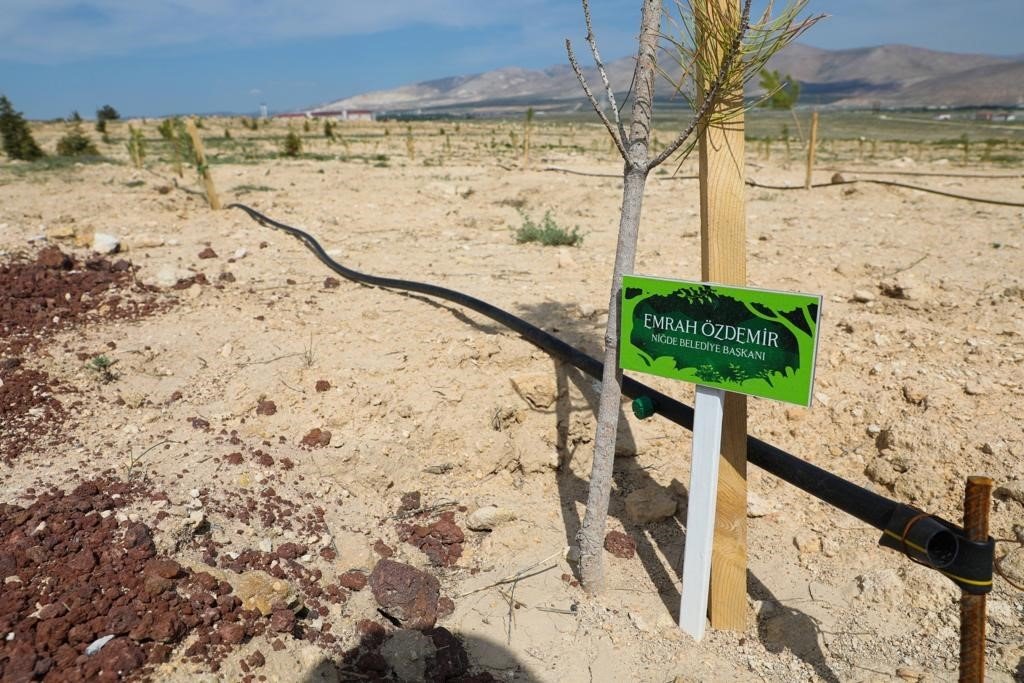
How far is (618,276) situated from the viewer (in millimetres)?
2154

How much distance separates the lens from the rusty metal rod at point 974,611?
1531 mm

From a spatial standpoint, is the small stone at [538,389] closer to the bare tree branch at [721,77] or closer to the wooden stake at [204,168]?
the bare tree branch at [721,77]

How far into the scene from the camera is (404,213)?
8.61m

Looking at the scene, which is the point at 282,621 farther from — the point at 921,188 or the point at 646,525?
the point at 921,188

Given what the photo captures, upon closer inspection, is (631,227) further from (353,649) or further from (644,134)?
(353,649)

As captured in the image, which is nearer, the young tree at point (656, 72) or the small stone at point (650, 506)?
the young tree at point (656, 72)

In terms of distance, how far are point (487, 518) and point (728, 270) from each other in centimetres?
165

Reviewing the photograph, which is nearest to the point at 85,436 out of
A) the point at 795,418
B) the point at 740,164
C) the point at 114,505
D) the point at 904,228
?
the point at 114,505

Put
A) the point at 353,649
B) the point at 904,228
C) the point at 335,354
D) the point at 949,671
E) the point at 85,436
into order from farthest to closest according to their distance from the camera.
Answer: the point at 904,228, the point at 335,354, the point at 85,436, the point at 353,649, the point at 949,671

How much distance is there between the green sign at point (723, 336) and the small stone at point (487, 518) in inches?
46.6

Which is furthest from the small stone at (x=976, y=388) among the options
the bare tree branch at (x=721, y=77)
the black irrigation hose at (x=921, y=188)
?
the black irrigation hose at (x=921, y=188)

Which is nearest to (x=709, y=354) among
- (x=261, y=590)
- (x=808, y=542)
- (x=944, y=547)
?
(x=944, y=547)

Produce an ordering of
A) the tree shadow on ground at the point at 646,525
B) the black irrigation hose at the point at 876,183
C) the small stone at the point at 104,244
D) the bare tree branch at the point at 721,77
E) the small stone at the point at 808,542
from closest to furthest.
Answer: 1. the bare tree branch at the point at 721,77
2. the tree shadow on ground at the point at 646,525
3. the small stone at the point at 808,542
4. the small stone at the point at 104,244
5. the black irrigation hose at the point at 876,183

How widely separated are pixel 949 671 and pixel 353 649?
85.2 inches
